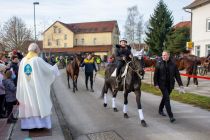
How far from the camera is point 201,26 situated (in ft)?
112

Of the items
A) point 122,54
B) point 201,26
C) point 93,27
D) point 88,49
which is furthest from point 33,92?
point 93,27

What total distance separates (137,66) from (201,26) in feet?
89.4

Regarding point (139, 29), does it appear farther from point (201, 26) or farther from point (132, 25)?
point (201, 26)

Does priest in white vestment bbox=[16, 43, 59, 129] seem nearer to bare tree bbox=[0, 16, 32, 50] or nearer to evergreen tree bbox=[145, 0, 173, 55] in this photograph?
bare tree bbox=[0, 16, 32, 50]

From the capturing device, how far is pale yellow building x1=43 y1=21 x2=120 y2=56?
8462 centimetres

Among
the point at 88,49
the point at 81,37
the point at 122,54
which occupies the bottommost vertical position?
the point at 122,54

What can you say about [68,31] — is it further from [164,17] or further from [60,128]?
[60,128]

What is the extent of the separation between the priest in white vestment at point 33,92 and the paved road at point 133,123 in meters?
1.10

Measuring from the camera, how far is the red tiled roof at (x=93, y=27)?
281 ft

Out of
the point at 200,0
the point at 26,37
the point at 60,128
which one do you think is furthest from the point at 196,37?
the point at 60,128

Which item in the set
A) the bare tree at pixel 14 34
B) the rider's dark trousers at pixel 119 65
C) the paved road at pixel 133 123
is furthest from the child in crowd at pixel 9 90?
the bare tree at pixel 14 34

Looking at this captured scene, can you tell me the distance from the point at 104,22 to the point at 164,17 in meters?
42.1

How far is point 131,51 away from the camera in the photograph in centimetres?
974

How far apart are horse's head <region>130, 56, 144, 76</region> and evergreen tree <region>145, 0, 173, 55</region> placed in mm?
39279
